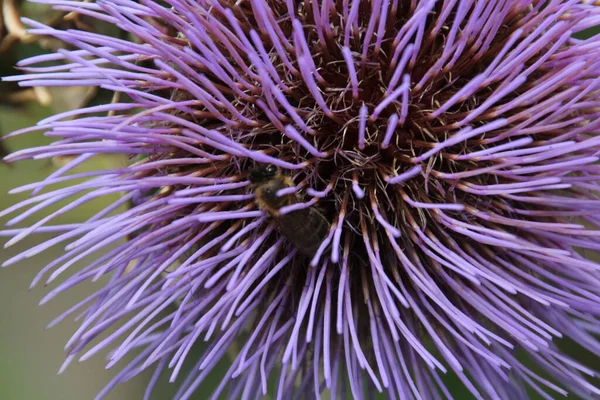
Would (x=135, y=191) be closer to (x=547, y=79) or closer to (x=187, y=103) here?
(x=187, y=103)

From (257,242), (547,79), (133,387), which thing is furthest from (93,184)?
(133,387)
